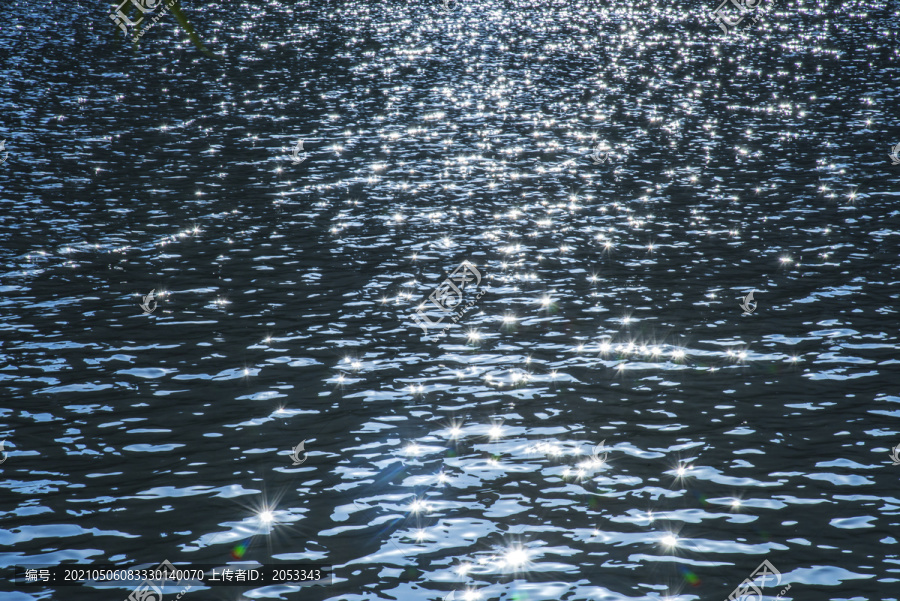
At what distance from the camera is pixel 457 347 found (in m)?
25.2

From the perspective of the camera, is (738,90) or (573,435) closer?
(573,435)

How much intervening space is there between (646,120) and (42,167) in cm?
3449

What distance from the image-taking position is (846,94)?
194 ft

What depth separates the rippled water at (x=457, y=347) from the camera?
650 inches

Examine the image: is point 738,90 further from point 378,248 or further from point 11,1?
point 11,1

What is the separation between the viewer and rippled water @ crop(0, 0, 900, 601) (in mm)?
16516

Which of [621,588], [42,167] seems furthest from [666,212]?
[42,167]

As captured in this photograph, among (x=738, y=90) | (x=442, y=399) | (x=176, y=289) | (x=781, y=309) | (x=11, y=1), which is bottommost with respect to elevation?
(x=442, y=399)

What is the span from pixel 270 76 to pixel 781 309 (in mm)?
49871

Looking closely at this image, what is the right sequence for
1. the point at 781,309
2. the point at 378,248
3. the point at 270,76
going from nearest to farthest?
1. the point at 781,309
2. the point at 378,248
3. the point at 270,76

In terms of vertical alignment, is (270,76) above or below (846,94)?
above

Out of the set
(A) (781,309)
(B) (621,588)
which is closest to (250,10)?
(A) (781,309)

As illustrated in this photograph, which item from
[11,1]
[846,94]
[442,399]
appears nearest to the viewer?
[442,399]

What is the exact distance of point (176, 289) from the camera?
94.0 ft
